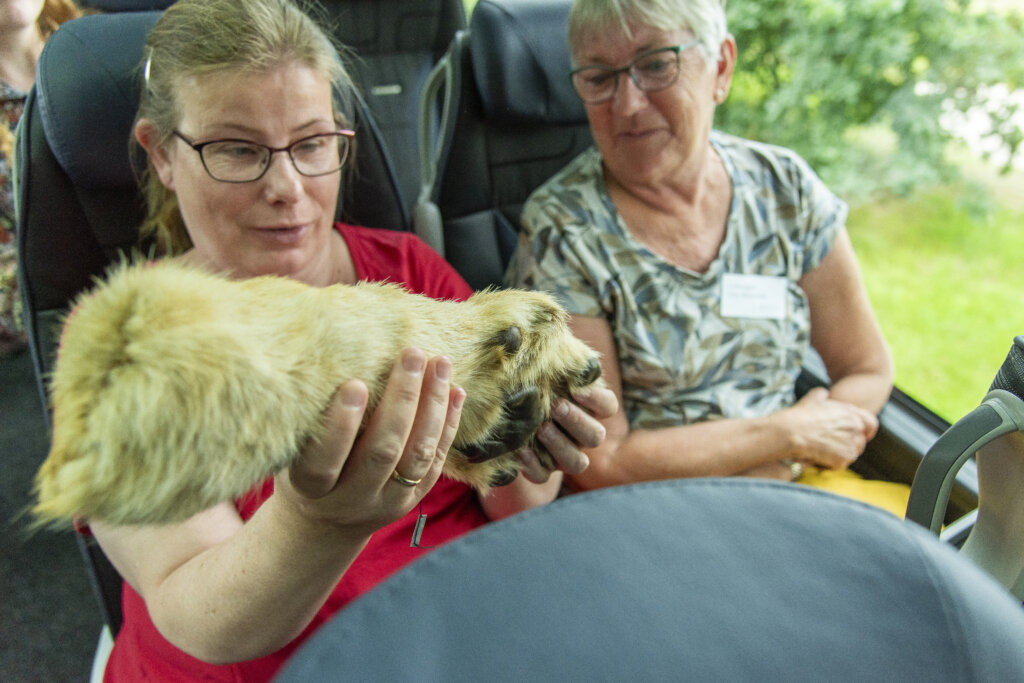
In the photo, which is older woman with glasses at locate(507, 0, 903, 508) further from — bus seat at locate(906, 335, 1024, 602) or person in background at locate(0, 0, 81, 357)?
person in background at locate(0, 0, 81, 357)

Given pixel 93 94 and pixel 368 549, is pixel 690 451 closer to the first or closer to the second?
pixel 368 549

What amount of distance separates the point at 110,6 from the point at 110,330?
46.6 inches

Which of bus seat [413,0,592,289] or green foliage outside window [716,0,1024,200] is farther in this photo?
green foliage outside window [716,0,1024,200]

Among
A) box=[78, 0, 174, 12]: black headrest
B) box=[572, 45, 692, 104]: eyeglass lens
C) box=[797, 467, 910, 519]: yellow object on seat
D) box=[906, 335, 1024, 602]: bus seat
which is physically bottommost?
box=[797, 467, 910, 519]: yellow object on seat

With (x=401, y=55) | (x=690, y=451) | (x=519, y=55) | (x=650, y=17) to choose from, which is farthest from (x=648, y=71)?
(x=401, y=55)

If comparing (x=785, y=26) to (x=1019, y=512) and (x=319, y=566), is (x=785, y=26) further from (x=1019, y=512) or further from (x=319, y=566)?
(x=319, y=566)

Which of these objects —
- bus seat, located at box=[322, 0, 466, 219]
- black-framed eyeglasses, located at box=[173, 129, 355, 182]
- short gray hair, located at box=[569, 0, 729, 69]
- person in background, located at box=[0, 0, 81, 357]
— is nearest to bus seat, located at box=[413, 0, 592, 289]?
short gray hair, located at box=[569, 0, 729, 69]

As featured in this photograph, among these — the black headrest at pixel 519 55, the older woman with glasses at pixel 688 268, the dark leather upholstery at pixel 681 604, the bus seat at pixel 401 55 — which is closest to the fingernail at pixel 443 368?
the dark leather upholstery at pixel 681 604

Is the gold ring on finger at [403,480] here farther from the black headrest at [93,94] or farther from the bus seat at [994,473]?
the black headrest at [93,94]

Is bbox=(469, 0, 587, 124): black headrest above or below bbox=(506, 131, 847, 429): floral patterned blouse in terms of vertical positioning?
above

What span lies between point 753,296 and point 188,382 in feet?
4.43

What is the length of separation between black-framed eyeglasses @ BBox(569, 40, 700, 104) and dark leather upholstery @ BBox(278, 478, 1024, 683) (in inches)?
44.5

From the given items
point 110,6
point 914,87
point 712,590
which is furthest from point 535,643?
point 914,87

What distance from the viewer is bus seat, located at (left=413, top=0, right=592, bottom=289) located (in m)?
1.60
